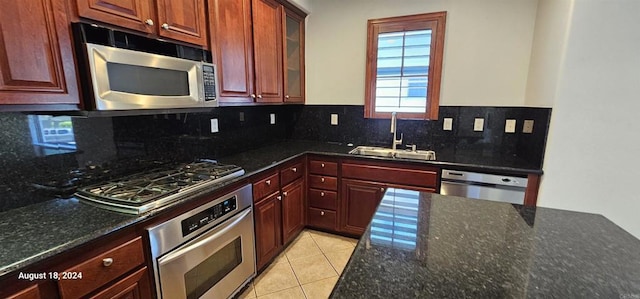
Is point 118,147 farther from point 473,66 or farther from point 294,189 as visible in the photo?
point 473,66

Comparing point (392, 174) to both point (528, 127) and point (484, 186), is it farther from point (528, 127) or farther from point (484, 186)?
point (528, 127)

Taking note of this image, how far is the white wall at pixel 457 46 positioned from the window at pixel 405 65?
0.26 feet

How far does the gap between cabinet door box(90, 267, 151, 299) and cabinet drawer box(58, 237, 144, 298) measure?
3 cm

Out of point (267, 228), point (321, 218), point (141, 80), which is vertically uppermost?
point (141, 80)

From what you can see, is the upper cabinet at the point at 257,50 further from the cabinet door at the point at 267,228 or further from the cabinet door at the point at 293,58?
the cabinet door at the point at 267,228

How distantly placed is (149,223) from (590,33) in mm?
2778

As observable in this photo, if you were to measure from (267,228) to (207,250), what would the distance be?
2.17ft

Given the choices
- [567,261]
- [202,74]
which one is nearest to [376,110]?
[202,74]

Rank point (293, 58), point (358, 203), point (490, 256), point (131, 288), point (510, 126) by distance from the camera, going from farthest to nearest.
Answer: point (293, 58) → point (358, 203) → point (510, 126) → point (131, 288) → point (490, 256)

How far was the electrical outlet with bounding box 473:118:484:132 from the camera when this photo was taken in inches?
105

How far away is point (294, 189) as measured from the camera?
257 cm

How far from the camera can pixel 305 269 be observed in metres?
2.31

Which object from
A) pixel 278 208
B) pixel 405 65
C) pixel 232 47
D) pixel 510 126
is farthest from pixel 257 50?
pixel 510 126

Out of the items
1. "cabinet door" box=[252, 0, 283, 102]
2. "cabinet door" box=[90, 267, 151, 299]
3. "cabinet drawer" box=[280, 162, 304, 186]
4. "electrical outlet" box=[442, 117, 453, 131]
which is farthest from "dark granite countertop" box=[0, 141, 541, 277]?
"electrical outlet" box=[442, 117, 453, 131]
